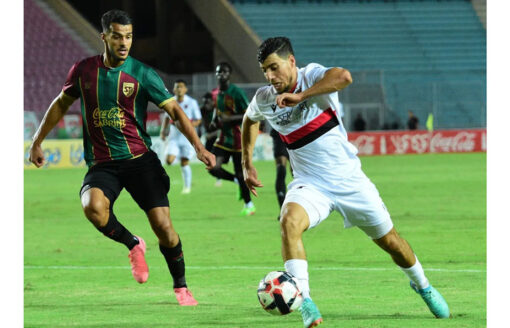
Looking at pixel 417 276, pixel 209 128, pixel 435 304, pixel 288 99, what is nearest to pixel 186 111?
pixel 209 128

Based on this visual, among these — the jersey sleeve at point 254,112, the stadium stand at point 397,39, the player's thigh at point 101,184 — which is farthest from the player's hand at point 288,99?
the stadium stand at point 397,39

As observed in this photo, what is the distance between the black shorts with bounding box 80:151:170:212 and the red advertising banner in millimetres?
29325

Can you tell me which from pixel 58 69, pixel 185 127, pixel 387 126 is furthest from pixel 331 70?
pixel 58 69

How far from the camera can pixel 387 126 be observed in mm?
37594

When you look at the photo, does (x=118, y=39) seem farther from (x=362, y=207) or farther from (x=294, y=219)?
(x=362, y=207)

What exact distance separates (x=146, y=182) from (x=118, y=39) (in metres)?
1.13

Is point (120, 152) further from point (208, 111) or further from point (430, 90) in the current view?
point (430, 90)

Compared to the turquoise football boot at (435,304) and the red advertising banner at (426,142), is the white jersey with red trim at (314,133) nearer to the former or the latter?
the turquoise football boot at (435,304)

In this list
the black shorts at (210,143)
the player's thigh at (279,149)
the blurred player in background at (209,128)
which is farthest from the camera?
the black shorts at (210,143)

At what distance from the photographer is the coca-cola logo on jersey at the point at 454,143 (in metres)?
37.3

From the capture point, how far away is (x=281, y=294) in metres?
6.03

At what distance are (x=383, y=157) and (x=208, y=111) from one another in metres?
16.7

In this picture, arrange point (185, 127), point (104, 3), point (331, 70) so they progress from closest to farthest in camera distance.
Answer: point (331, 70) < point (185, 127) < point (104, 3)

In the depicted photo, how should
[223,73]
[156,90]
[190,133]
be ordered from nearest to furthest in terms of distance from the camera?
1. [190,133]
2. [156,90]
3. [223,73]
